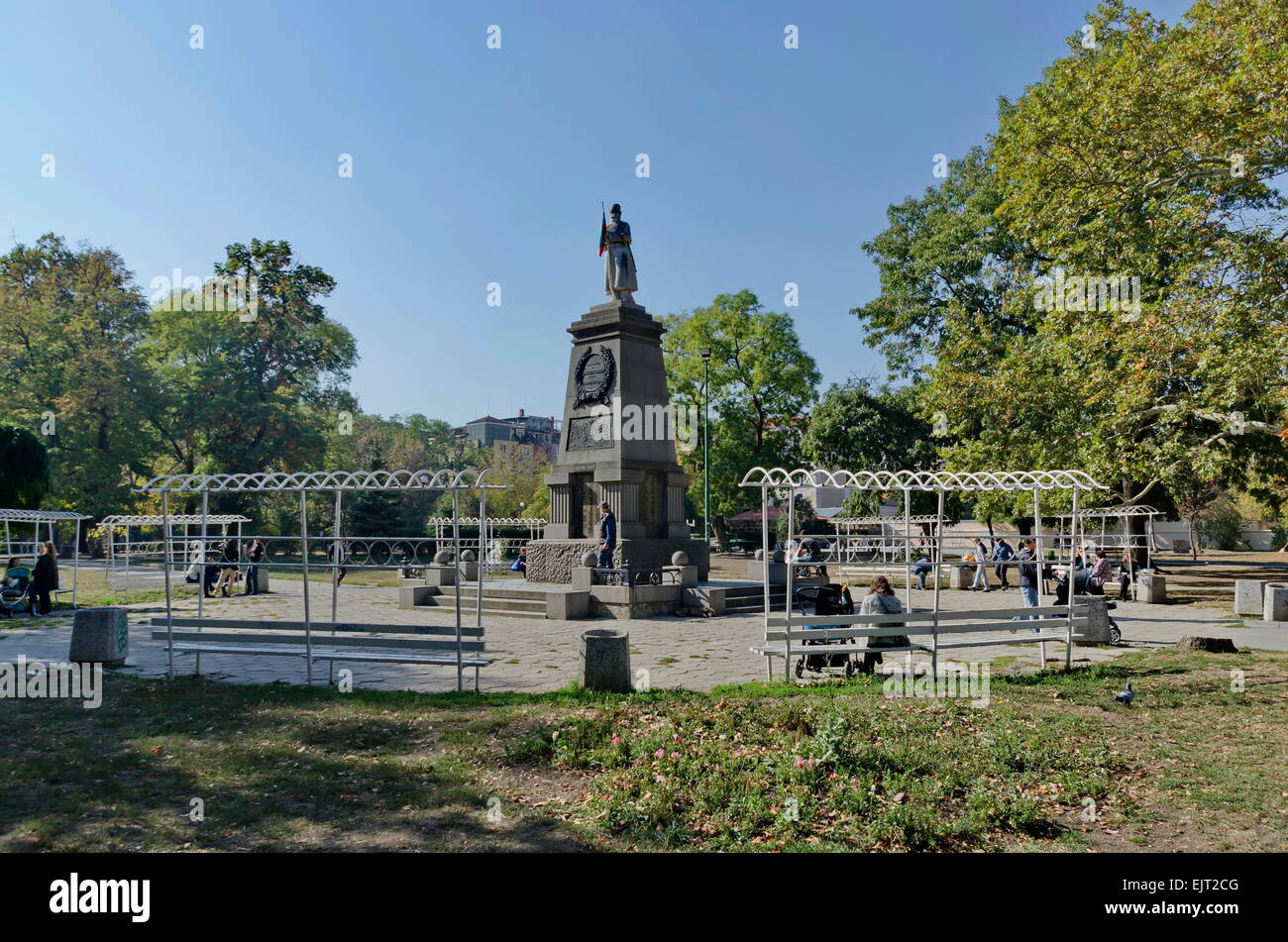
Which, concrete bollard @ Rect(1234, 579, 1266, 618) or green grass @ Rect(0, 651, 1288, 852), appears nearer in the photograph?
green grass @ Rect(0, 651, 1288, 852)

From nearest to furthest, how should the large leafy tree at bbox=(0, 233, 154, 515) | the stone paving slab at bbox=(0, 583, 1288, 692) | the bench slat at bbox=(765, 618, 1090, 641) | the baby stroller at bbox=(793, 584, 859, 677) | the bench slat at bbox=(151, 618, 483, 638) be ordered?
the bench slat at bbox=(151, 618, 483, 638), the bench slat at bbox=(765, 618, 1090, 641), the baby stroller at bbox=(793, 584, 859, 677), the stone paving slab at bbox=(0, 583, 1288, 692), the large leafy tree at bbox=(0, 233, 154, 515)

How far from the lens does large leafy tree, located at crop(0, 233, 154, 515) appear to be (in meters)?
36.8

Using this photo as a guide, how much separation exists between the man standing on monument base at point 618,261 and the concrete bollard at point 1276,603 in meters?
14.5

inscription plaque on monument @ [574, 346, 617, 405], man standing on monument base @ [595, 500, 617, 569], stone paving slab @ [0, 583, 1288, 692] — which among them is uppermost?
inscription plaque on monument @ [574, 346, 617, 405]

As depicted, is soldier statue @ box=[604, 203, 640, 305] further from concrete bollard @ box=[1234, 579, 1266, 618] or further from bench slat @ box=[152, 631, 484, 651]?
concrete bollard @ box=[1234, 579, 1266, 618]

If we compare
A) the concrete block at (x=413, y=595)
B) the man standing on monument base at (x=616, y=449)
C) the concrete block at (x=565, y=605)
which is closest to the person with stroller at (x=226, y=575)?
the concrete block at (x=413, y=595)

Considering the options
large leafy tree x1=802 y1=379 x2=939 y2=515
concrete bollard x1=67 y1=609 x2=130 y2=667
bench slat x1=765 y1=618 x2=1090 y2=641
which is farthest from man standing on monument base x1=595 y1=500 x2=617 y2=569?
large leafy tree x1=802 y1=379 x2=939 y2=515

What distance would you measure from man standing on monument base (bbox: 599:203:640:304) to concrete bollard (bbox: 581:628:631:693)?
1207 cm

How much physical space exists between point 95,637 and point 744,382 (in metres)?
36.4

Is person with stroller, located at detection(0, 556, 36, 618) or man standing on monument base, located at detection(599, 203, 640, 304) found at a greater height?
man standing on monument base, located at detection(599, 203, 640, 304)

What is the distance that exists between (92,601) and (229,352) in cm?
2594

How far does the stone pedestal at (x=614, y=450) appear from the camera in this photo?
18031 millimetres

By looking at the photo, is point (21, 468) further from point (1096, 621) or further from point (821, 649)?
point (1096, 621)
